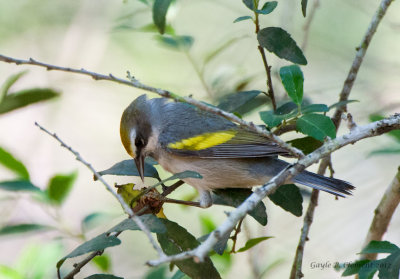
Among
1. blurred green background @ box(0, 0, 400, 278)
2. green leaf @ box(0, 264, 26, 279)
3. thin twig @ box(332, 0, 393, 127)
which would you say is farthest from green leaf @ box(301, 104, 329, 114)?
blurred green background @ box(0, 0, 400, 278)

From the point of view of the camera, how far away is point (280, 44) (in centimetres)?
260

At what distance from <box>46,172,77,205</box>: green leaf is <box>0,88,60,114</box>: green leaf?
0.50 metres

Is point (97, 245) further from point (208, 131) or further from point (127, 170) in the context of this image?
point (208, 131)

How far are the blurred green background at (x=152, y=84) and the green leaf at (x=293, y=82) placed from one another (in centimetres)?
219

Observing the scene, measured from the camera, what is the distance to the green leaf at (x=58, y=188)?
3.08 meters

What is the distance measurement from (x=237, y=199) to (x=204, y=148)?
63 cm

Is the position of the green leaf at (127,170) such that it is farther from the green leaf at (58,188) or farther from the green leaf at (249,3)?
the green leaf at (249,3)

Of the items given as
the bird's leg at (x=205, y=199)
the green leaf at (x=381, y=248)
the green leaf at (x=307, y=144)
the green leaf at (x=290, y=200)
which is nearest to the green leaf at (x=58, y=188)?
the bird's leg at (x=205, y=199)

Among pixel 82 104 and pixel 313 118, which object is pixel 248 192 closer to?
pixel 313 118

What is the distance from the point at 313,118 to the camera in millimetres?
2391

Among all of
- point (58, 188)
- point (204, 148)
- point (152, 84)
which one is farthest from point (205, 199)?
point (152, 84)

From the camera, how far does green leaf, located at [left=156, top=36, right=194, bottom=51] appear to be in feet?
12.1

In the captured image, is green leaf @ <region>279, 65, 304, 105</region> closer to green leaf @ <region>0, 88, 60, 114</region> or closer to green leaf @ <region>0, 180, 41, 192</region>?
green leaf @ <region>0, 88, 60, 114</region>

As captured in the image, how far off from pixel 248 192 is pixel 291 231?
235cm
